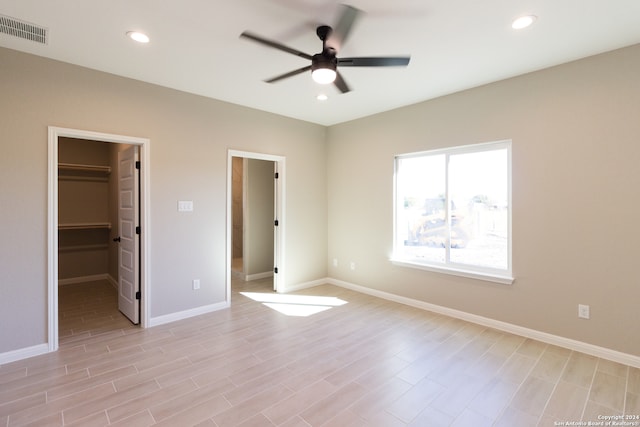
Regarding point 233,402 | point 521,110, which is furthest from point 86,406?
point 521,110

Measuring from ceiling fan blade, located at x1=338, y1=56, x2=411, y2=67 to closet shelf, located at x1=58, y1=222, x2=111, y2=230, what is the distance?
18.3 ft

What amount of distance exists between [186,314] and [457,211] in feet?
12.5

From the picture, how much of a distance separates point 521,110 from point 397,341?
114 inches

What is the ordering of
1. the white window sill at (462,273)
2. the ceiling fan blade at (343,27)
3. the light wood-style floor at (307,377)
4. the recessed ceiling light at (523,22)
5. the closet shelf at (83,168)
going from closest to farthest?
1. the ceiling fan blade at (343,27)
2. the light wood-style floor at (307,377)
3. the recessed ceiling light at (523,22)
4. the white window sill at (462,273)
5. the closet shelf at (83,168)

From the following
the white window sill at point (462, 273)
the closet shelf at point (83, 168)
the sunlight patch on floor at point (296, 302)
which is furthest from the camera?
the closet shelf at point (83, 168)

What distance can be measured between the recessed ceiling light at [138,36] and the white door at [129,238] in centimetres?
137

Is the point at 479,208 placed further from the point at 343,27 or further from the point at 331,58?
the point at 343,27

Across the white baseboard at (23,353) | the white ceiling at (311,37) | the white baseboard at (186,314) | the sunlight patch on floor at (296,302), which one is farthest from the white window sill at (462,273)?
the white baseboard at (23,353)

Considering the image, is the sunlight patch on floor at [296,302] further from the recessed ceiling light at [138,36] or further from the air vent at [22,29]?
the air vent at [22,29]

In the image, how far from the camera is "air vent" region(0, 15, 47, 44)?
238cm

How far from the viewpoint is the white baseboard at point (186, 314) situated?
3.68m

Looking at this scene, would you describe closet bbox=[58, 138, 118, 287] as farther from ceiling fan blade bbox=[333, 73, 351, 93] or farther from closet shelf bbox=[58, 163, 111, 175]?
ceiling fan blade bbox=[333, 73, 351, 93]

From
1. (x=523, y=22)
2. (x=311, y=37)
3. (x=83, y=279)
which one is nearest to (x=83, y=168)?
(x=83, y=279)

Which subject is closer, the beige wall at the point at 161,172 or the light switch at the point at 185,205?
the beige wall at the point at 161,172
